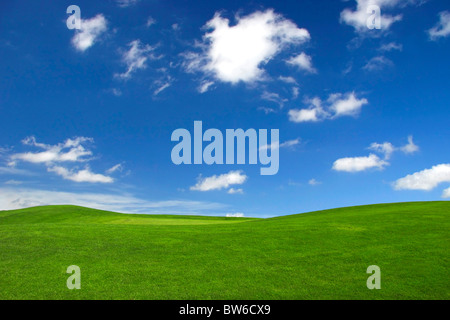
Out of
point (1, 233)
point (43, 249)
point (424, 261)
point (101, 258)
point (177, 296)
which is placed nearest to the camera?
point (177, 296)

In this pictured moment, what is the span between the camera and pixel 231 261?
634 inches

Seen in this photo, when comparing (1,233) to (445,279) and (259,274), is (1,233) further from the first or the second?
(445,279)

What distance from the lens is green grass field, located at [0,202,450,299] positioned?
13.0 meters

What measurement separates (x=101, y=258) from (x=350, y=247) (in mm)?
13882

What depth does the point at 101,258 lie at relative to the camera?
16.7 m

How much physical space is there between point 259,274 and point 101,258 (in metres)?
8.46

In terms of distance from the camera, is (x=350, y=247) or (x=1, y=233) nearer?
(x=350, y=247)

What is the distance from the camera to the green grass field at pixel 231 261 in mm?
12961
